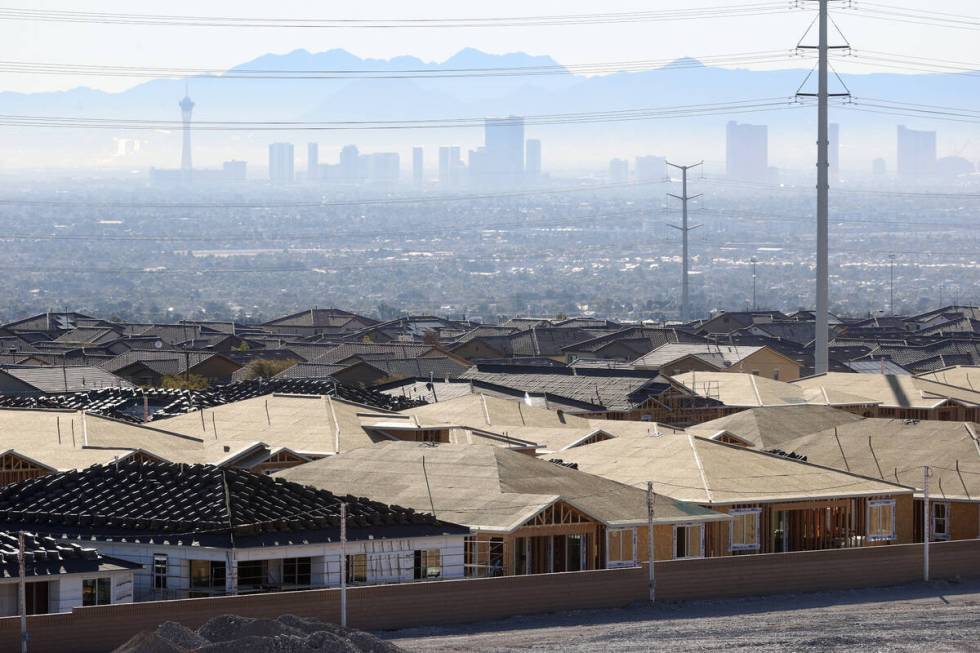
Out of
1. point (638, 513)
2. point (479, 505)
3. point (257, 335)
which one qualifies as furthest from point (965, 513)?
point (257, 335)

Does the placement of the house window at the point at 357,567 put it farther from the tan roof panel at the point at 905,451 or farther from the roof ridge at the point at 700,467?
the tan roof panel at the point at 905,451

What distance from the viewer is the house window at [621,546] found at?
40.8 meters

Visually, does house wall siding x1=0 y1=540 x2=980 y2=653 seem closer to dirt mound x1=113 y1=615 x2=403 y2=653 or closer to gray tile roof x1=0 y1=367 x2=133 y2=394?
dirt mound x1=113 y1=615 x2=403 y2=653

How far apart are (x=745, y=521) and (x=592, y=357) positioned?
59.3 meters

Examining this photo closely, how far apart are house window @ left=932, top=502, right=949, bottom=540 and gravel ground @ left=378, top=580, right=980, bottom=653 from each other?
882 cm

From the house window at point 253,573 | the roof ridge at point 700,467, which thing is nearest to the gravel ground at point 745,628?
the house window at point 253,573

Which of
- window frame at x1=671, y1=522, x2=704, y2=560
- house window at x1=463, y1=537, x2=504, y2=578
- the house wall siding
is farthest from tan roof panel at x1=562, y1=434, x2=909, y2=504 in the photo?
house window at x1=463, y1=537, x2=504, y2=578

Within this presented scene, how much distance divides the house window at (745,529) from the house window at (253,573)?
12864mm

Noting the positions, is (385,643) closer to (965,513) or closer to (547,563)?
(547,563)

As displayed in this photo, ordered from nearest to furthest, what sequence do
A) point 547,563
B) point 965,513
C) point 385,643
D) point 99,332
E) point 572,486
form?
point 385,643
point 547,563
point 572,486
point 965,513
point 99,332

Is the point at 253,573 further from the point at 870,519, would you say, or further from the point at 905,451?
the point at 905,451

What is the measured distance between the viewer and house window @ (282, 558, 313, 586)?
119 feet

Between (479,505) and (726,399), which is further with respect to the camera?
(726,399)

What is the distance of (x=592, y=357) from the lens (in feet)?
342
